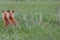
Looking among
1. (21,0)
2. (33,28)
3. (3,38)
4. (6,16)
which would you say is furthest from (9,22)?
(21,0)

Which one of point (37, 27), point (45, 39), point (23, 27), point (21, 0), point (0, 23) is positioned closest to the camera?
point (45, 39)

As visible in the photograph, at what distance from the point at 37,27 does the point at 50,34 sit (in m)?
0.61

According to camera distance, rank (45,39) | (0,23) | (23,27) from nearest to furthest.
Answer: (45,39), (23,27), (0,23)

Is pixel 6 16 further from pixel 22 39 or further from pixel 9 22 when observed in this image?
pixel 22 39

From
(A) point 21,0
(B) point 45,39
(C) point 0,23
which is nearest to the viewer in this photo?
(B) point 45,39

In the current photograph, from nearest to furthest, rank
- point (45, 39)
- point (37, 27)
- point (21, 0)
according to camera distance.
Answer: point (45, 39) < point (37, 27) < point (21, 0)

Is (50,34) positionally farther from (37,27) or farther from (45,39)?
(37,27)

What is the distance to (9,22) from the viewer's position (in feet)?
16.8

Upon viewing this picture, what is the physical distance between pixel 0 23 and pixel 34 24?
79 cm

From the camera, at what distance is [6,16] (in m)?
5.07

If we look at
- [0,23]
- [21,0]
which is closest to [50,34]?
[0,23]

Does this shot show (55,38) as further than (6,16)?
No

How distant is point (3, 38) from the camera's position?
4.13 m

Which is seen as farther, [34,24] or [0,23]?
[0,23]
